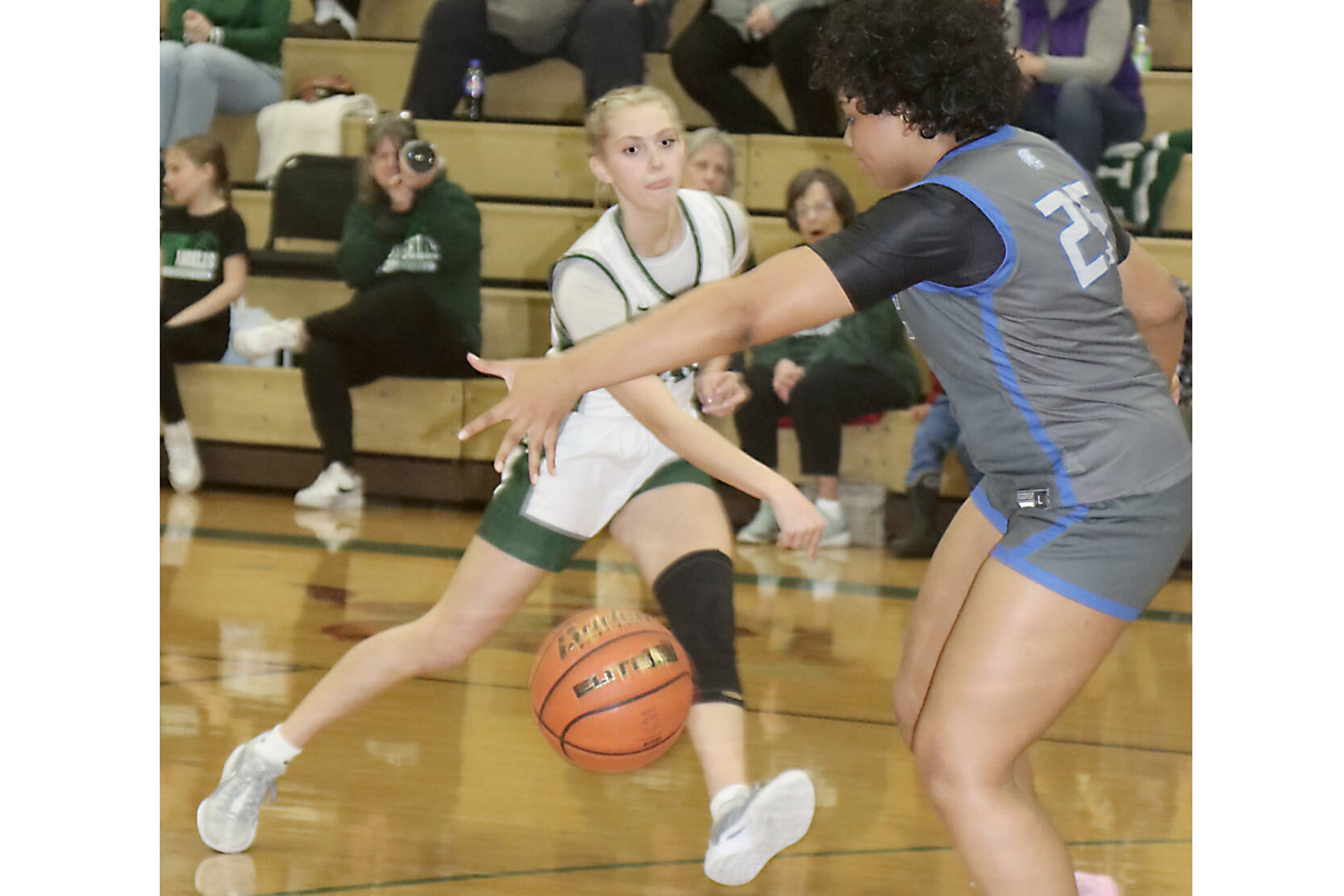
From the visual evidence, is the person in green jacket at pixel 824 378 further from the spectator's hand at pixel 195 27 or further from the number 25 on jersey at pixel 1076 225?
the number 25 on jersey at pixel 1076 225

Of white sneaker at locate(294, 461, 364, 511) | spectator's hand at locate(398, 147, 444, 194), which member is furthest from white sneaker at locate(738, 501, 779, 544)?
spectator's hand at locate(398, 147, 444, 194)

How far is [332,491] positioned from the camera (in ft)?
19.0

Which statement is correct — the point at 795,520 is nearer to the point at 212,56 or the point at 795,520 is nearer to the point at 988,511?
the point at 988,511

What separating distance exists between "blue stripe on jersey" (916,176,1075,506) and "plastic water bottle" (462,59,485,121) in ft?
15.8

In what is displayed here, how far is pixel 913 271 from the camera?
1.69 meters

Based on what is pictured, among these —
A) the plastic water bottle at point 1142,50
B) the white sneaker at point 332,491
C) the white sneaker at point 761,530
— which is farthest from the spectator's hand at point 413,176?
the plastic water bottle at point 1142,50

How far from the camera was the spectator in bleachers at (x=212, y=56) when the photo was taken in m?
6.62

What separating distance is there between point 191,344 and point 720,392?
4.12m

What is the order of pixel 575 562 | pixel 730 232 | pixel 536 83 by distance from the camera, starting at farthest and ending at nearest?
pixel 536 83
pixel 575 562
pixel 730 232

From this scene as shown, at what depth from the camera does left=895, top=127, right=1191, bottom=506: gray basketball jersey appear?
1.79m

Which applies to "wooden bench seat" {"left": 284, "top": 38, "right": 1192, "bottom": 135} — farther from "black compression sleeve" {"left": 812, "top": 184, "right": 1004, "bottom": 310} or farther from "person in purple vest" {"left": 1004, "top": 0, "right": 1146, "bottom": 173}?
"black compression sleeve" {"left": 812, "top": 184, "right": 1004, "bottom": 310}

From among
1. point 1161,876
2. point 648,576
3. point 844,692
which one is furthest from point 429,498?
point 1161,876

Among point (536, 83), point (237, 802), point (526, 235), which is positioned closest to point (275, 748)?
point (237, 802)
